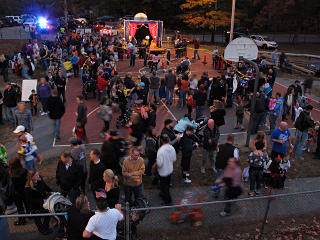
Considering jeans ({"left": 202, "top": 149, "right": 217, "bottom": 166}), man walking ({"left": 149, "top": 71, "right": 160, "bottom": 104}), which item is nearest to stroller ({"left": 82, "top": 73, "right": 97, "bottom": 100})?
man walking ({"left": 149, "top": 71, "right": 160, "bottom": 104})

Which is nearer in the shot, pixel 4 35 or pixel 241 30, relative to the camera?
pixel 4 35

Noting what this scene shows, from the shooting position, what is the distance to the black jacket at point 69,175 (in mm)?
6617

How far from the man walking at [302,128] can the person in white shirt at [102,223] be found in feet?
22.7

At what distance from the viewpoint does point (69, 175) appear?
6609mm

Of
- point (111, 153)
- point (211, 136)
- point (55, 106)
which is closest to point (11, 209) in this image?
point (111, 153)

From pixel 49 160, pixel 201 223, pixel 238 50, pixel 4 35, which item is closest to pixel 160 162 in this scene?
pixel 201 223

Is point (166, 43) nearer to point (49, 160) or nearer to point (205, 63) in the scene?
point (205, 63)

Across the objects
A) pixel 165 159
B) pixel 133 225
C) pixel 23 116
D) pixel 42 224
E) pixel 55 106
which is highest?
pixel 55 106

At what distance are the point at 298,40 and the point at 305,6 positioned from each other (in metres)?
5.59

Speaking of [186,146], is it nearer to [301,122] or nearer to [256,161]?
[256,161]

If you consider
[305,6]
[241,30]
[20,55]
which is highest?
[305,6]

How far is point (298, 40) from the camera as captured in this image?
4450cm

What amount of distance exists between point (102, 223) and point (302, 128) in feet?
23.7

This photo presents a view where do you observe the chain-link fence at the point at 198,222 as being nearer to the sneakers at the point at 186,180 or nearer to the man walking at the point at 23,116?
the sneakers at the point at 186,180
